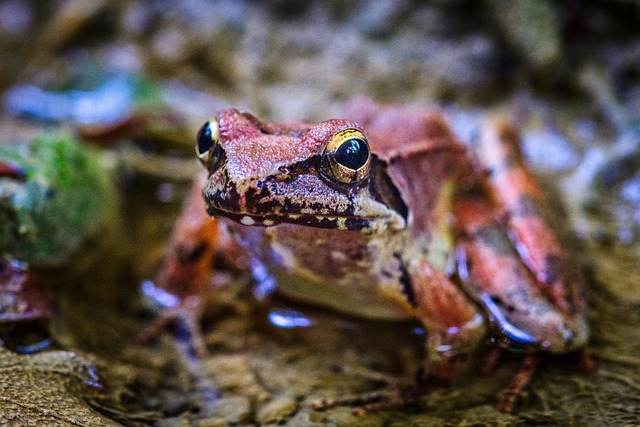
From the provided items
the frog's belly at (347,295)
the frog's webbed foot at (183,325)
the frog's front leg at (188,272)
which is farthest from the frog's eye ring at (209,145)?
the frog's webbed foot at (183,325)

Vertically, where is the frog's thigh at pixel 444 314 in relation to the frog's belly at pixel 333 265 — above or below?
below

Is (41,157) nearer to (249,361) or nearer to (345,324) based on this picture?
(249,361)

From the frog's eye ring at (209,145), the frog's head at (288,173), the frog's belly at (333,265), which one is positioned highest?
the frog's eye ring at (209,145)

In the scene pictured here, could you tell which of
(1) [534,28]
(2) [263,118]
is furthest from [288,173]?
(1) [534,28]

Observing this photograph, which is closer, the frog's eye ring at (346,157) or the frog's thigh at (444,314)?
the frog's eye ring at (346,157)

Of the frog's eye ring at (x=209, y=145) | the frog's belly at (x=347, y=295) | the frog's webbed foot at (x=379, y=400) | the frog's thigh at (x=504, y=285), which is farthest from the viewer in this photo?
the frog's belly at (x=347, y=295)

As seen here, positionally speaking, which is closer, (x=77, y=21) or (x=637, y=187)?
(x=637, y=187)

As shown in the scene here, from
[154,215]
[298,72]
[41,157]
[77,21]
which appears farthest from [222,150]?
[77,21]

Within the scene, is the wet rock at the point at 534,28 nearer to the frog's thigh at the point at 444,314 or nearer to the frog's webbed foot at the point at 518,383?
the frog's thigh at the point at 444,314
